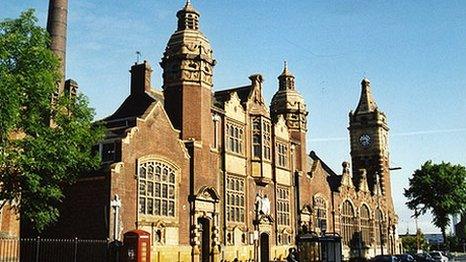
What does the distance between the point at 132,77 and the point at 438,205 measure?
5509 centimetres

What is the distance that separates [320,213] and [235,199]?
16.3 m

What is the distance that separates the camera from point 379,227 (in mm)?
73375

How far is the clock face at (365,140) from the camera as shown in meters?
78.1

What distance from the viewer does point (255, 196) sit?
148ft

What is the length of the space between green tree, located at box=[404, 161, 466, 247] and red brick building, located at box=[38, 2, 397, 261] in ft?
97.1

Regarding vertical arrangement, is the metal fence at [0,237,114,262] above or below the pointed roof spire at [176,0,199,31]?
below

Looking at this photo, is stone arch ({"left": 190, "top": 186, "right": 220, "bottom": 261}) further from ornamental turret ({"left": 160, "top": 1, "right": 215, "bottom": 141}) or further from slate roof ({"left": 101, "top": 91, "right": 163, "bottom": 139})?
slate roof ({"left": 101, "top": 91, "right": 163, "bottom": 139})

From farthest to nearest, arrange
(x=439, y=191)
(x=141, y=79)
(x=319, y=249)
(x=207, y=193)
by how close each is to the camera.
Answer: (x=439, y=191) < (x=141, y=79) < (x=207, y=193) < (x=319, y=249)

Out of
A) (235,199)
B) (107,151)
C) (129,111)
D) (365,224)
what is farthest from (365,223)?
(107,151)

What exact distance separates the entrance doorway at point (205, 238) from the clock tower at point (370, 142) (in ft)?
131

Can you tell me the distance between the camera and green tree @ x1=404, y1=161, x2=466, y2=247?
8119 centimetres

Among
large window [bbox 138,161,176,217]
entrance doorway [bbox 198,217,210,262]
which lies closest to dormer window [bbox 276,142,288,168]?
entrance doorway [bbox 198,217,210,262]

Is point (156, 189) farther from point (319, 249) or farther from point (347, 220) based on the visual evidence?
point (347, 220)

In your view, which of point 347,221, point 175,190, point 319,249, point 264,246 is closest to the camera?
point 175,190
